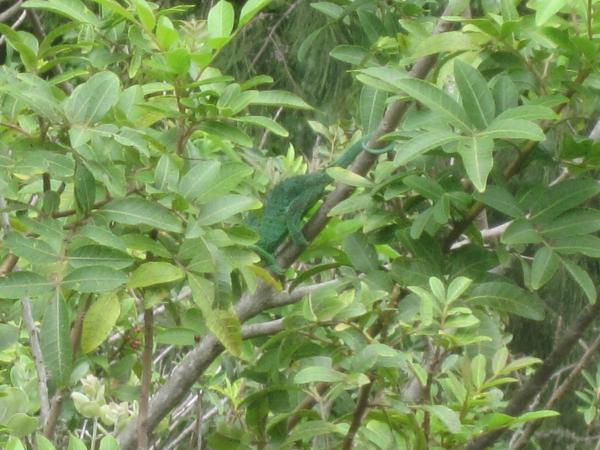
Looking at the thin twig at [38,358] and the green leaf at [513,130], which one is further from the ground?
the green leaf at [513,130]

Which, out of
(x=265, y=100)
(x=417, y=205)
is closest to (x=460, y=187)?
(x=417, y=205)

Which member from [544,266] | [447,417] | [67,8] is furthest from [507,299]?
[67,8]

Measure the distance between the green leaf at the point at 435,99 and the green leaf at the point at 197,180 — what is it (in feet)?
0.75

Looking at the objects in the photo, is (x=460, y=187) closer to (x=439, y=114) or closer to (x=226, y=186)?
(x=439, y=114)

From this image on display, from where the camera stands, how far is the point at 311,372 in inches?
44.7

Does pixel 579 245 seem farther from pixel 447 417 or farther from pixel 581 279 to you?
pixel 447 417

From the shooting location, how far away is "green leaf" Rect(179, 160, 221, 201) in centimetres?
115

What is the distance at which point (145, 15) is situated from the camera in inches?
46.6

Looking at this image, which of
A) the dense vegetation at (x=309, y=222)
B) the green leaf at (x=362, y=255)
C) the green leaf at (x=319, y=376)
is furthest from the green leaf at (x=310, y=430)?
the green leaf at (x=362, y=255)

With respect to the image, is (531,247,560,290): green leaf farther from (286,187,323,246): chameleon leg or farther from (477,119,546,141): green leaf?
(286,187,323,246): chameleon leg

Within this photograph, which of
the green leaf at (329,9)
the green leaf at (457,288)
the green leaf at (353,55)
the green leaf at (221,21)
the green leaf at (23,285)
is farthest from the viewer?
the green leaf at (329,9)

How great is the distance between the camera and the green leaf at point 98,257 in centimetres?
109

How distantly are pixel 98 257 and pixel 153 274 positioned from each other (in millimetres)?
64

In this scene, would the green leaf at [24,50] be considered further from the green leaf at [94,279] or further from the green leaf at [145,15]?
the green leaf at [94,279]
